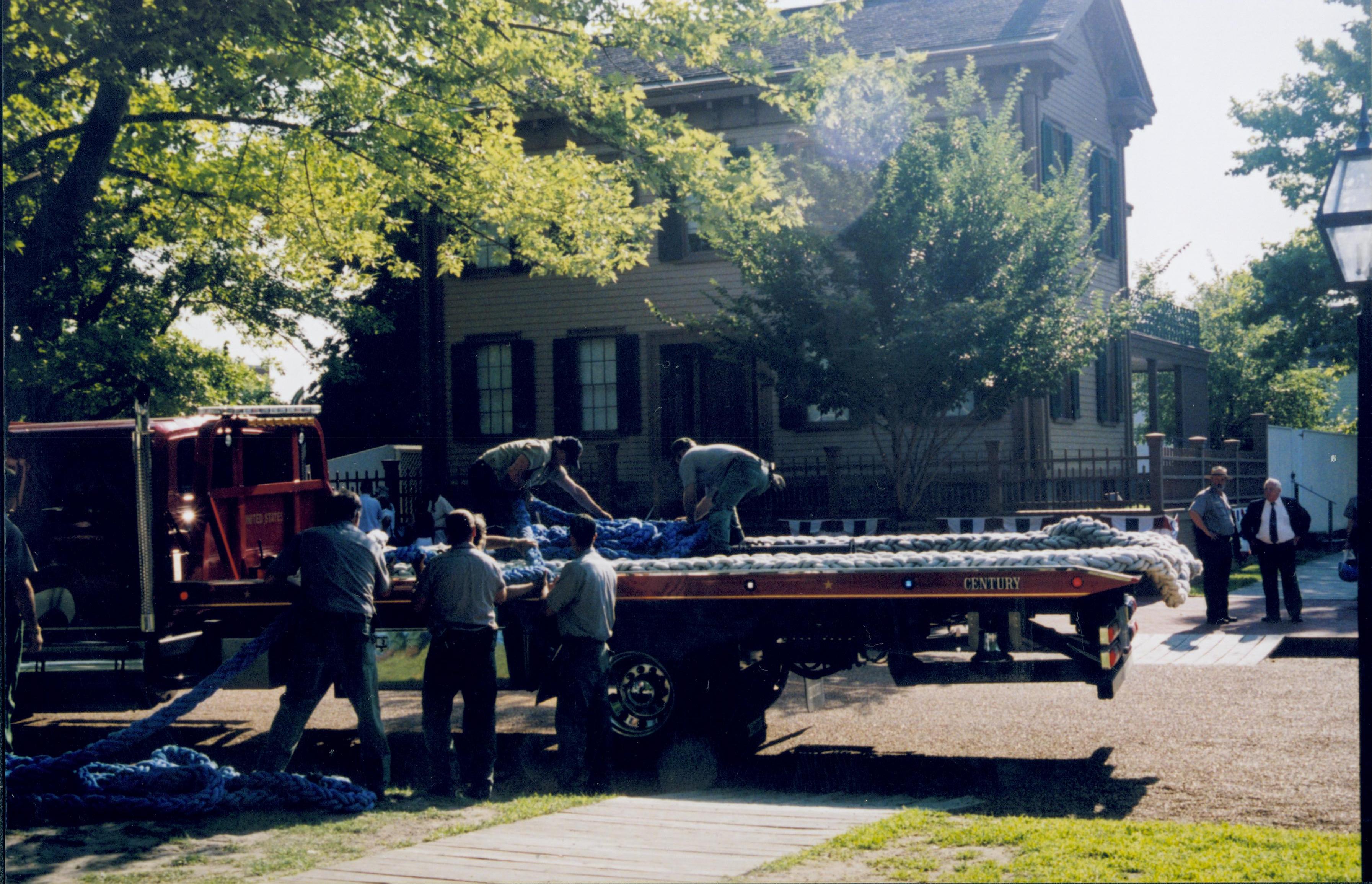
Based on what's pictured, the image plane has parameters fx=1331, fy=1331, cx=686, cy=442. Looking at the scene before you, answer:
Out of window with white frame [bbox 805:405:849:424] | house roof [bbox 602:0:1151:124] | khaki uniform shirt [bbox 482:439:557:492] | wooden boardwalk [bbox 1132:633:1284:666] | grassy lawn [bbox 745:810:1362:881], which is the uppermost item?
house roof [bbox 602:0:1151:124]

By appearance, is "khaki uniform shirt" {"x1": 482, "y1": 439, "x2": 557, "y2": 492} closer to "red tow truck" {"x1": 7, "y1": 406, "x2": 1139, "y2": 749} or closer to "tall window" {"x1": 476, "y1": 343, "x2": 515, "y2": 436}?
"red tow truck" {"x1": 7, "y1": 406, "x2": 1139, "y2": 749}

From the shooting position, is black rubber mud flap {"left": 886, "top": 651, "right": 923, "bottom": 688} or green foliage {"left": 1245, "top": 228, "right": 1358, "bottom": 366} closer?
black rubber mud flap {"left": 886, "top": 651, "right": 923, "bottom": 688}

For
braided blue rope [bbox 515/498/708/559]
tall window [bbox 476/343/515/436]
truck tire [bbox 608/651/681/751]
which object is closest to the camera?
truck tire [bbox 608/651/681/751]

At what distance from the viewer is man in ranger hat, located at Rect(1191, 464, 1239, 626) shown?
47.7 feet

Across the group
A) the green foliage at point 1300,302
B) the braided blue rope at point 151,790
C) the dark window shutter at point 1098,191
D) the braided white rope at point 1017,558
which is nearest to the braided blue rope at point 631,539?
the braided white rope at point 1017,558

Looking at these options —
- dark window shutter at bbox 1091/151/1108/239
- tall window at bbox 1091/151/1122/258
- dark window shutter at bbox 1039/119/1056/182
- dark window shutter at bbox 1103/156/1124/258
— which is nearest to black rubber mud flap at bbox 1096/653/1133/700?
dark window shutter at bbox 1039/119/1056/182

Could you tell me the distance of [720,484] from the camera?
1015 cm

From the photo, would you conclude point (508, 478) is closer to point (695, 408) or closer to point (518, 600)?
point (518, 600)

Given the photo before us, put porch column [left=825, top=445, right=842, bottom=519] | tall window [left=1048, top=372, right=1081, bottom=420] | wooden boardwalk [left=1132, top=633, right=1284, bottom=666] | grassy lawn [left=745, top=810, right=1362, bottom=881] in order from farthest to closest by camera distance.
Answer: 1. tall window [left=1048, top=372, right=1081, bottom=420]
2. porch column [left=825, top=445, right=842, bottom=519]
3. wooden boardwalk [left=1132, top=633, right=1284, bottom=666]
4. grassy lawn [left=745, top=810, right=1362, bottom=881]

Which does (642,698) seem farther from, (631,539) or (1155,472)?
(1155,472)

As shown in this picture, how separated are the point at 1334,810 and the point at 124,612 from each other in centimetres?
820

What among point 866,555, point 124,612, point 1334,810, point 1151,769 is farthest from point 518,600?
point 1334,810

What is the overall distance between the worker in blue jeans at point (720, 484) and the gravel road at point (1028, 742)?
5.01 ft

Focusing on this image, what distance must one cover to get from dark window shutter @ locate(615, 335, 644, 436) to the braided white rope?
12.5m
